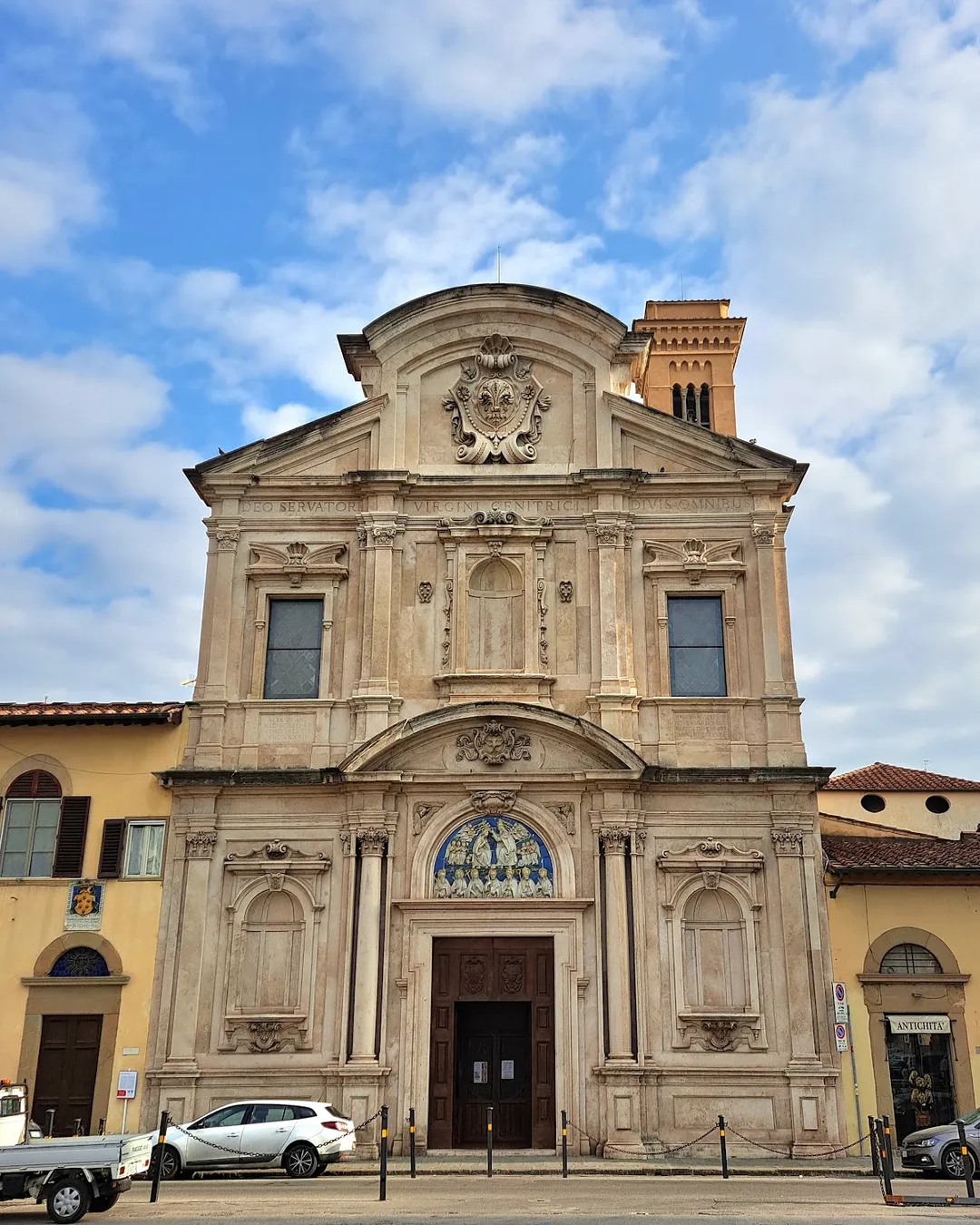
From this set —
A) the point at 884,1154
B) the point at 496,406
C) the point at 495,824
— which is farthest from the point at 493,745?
the point at 884,1154

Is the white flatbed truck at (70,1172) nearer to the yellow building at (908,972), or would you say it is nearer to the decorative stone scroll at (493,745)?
the decorative stone scroll at (493,745)

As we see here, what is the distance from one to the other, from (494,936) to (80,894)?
7706 mm

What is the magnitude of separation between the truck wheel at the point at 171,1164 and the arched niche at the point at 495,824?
19.4 feet

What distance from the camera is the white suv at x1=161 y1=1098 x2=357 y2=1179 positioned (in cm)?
2033

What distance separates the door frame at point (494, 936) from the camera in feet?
74.1

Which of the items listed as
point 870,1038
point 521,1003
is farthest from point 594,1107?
point 870,1038

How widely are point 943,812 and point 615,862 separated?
16.8 metres

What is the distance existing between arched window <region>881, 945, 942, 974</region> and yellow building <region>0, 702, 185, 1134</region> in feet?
44.4

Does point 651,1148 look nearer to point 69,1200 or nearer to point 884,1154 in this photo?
point 884,1154


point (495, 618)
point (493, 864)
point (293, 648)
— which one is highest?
point (495, 618)

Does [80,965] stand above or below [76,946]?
below

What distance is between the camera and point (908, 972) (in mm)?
24125

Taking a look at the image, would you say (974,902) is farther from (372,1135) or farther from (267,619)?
(267,619)

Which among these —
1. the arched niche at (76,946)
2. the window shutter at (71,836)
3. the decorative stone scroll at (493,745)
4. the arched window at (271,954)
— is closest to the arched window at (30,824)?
the window shutter at (71,836)
